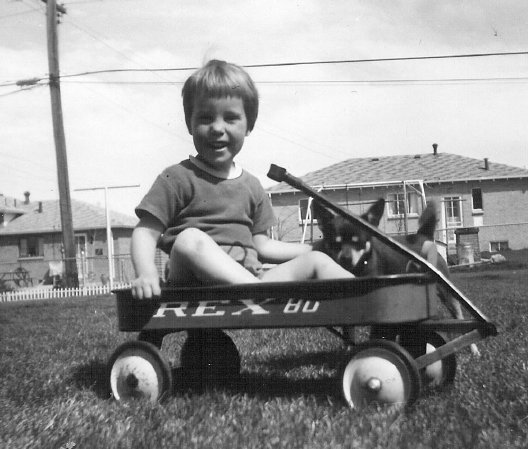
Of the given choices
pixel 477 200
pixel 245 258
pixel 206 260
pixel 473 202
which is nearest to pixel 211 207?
pixel 245 258

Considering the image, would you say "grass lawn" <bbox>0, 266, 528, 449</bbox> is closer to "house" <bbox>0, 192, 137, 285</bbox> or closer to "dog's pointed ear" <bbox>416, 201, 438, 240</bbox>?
"dog's pointed ear" <bbox>416, 201, 438, 240</bbox>

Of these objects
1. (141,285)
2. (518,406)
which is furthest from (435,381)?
(141,285)

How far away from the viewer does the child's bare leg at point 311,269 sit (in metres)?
2.78

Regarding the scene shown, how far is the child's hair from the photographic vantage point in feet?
10.1

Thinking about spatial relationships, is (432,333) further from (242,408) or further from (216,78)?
(216,78)

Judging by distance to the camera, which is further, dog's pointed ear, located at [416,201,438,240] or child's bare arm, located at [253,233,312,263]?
dog's pointed ear, located at [416,201,438,240]

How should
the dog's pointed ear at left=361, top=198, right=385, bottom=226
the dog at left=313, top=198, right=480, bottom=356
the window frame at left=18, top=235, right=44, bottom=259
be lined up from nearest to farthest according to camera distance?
the dog at left=313, top=198, right=480, bottom=356 → the dog's pointed ear at left=361, top=198, right=385, bottom=226 → the window frame at left=18, top=235, right=44, bottom=259

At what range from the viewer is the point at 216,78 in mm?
3080

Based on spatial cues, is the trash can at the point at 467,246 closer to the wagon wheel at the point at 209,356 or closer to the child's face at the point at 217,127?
the wagon wheel at the point at 209,356

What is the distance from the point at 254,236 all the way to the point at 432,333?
3.28 ft

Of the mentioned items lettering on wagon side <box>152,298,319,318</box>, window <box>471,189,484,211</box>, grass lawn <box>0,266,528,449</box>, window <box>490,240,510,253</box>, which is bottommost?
window <box>490,240,510,253</box>

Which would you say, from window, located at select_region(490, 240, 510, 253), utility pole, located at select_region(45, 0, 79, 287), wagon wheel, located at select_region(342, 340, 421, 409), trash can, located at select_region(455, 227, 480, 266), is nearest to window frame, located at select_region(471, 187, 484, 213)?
window, located at select_region(490, 240, 510, 253)

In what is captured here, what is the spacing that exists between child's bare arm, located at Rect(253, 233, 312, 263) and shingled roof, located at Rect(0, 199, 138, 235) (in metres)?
33.5

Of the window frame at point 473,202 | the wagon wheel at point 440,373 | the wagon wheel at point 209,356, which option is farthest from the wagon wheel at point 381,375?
the window frame at point 473,202
